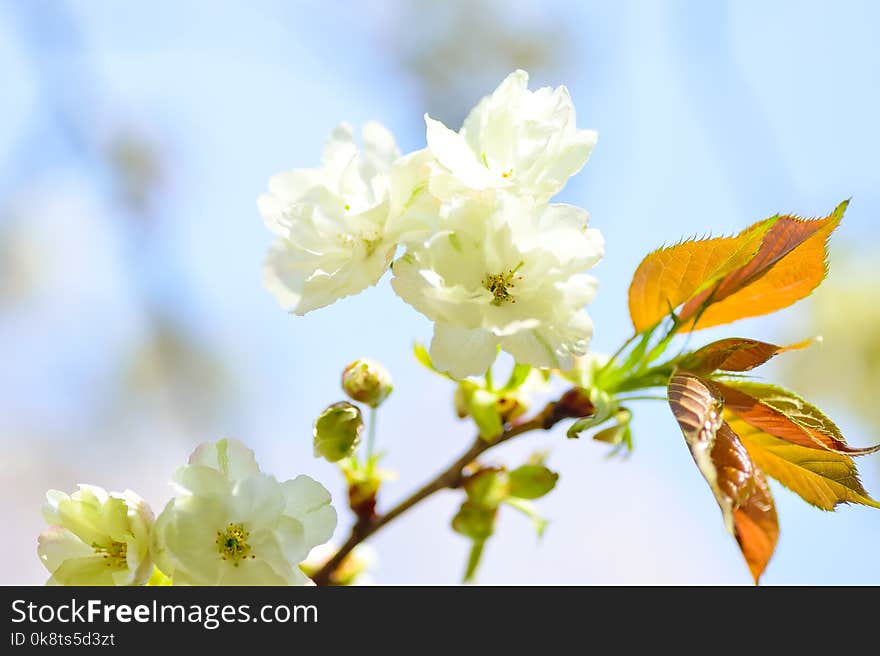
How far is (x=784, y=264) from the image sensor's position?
2.56ft

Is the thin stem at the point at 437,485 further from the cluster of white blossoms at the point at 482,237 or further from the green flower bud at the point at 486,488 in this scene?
the cluster of white blossoms at the point at 482,237

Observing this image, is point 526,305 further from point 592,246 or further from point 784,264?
point 784,264

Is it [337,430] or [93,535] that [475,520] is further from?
[93,535]

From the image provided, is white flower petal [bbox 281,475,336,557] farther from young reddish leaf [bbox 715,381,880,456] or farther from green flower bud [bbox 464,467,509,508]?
young reddish leaf [bbox 715,381,880,456]

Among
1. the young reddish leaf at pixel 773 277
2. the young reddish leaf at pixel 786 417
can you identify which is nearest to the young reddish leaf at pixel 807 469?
the young reddish leaf at pixel 786 417

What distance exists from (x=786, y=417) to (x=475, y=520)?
349mm

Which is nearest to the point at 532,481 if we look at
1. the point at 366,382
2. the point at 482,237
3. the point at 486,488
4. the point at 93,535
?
the point at 486,488

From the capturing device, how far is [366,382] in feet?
2.74

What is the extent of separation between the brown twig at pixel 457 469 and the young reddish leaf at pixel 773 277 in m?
0.14

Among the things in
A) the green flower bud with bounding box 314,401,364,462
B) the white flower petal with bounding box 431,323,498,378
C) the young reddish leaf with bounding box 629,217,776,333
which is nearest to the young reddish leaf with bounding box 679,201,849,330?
the young reddish leaf with bounding box 629,217,776,333

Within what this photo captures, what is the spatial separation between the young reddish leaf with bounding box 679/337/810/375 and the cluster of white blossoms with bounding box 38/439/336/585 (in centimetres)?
37

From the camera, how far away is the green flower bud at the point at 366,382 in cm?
83

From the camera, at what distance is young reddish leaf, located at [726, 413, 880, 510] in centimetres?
71
